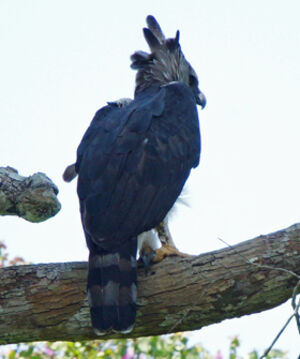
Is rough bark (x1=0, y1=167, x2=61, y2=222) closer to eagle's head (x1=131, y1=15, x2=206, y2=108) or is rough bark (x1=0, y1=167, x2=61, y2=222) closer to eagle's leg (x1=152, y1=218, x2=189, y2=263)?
eagle's leg (x1=152, y1=218, x2=189, y2=263)

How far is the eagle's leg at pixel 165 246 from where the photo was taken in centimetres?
407

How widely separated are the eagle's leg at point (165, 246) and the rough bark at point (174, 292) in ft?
0.45

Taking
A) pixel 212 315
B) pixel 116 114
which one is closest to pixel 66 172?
pixel 116 114

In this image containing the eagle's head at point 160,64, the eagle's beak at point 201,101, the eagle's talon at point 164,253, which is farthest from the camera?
the eagle's beak at point 201,101

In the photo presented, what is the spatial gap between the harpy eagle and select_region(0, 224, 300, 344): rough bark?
143 millimetres

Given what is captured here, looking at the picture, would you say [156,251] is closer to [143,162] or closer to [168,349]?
[143,162]

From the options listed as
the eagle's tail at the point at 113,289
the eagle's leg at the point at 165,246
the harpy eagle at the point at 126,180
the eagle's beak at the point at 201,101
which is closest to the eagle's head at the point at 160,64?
the eagle's beak at the point at 201,101

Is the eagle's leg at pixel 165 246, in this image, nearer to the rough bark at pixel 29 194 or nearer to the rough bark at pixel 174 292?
the rough bark at pixel 174 292

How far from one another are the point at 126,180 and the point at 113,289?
0.56m

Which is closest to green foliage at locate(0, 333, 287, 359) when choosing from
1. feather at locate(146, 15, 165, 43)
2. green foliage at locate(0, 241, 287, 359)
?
green foliage at locate(0, 241, 287, 359)

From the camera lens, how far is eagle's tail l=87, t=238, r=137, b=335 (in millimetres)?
3639

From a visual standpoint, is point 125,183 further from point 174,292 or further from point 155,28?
point 155,28

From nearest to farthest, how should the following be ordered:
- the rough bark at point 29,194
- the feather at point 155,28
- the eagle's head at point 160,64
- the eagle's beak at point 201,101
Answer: the rough bark at point 29,194
the eagle's head at point 160,64
the eagle's beak at point 201,101
the feather at point 155,28

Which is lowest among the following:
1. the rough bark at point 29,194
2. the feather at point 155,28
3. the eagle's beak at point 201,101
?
the rough bark at point 29,194
